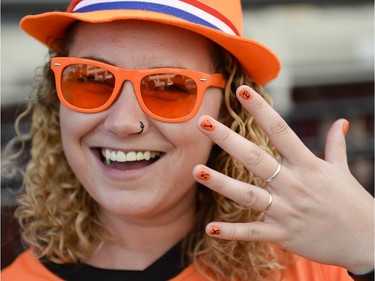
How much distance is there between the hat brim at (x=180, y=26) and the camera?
206 centimetres

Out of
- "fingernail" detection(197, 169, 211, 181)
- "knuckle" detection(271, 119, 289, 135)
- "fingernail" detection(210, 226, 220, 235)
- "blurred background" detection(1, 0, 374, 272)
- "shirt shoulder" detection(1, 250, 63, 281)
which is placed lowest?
"blurred background" detection(1, 0, 374, 272)

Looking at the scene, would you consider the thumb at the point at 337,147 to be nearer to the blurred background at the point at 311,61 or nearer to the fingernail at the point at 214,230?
the fingernail at the point at 214,230

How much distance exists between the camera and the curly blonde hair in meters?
2.23

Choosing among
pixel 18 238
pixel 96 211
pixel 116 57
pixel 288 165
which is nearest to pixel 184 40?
pixel 116 57

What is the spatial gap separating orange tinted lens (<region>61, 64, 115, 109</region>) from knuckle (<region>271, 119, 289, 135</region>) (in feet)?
1.86

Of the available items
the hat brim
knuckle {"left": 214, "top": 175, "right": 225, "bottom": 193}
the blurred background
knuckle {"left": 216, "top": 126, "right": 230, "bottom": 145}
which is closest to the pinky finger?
knuckle {"left": 214, "top": 175, "right": 225, "bottom": 193}

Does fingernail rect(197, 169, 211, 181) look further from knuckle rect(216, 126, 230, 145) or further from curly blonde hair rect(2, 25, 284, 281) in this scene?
curly blonde hair rect(2, 25, 284, 281)

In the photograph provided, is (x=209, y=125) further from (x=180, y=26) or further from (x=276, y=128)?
(x=180, y=26)

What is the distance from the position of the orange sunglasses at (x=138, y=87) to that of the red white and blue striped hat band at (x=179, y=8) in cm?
17

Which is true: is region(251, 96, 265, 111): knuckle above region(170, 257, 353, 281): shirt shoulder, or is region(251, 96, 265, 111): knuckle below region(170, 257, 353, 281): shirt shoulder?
above

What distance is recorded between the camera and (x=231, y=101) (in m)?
2.35

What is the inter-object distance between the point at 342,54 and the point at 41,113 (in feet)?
16.3

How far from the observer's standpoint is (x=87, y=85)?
2.15 meters

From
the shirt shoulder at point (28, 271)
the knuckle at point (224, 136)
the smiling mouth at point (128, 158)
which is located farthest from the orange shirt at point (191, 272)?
the knuckle at point (224, 136)
